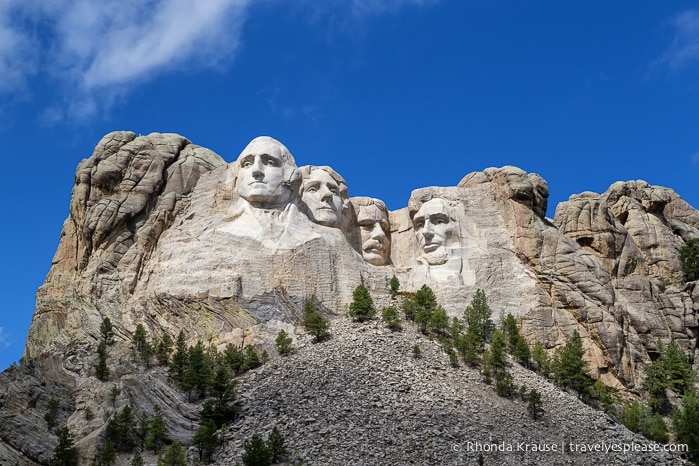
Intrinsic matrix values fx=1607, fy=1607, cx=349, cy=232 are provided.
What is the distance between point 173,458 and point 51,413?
6575 millimetres

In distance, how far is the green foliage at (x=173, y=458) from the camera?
50.4 meters

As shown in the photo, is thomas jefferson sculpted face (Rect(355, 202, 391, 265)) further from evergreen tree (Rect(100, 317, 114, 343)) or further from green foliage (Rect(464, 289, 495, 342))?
evergreen tree (Rect(100, 317, 114, 343))

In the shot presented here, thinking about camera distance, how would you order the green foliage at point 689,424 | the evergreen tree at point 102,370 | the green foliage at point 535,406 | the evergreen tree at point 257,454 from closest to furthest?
the evergreen tree at point 257,454 < the green foliage at point 689,424 < the green foliage at point 535,406 < the evergreen tree at point 102,370

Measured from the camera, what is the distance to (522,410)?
5578 centimetres

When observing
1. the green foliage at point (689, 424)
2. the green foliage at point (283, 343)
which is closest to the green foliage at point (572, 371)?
the green foliage at point (689, 424)

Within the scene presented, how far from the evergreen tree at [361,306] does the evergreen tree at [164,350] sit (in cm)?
708

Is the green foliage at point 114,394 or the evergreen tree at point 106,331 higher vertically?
the evergreen tree at point 106,331

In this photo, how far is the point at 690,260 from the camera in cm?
6912

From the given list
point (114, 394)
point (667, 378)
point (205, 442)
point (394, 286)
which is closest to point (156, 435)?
point (205, 442)

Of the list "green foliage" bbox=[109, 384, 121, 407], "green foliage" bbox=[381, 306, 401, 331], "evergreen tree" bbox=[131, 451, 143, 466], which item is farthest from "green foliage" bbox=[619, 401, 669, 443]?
"green foliage" bbox=[109, 384, 121, 407]

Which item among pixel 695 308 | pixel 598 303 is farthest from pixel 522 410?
pixel 695 308

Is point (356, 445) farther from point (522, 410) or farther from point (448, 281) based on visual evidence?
point (448, 281)

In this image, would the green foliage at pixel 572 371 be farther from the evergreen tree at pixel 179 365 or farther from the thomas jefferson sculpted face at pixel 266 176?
the evergreen tree at pixel 179 365

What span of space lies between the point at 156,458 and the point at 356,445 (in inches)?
261
